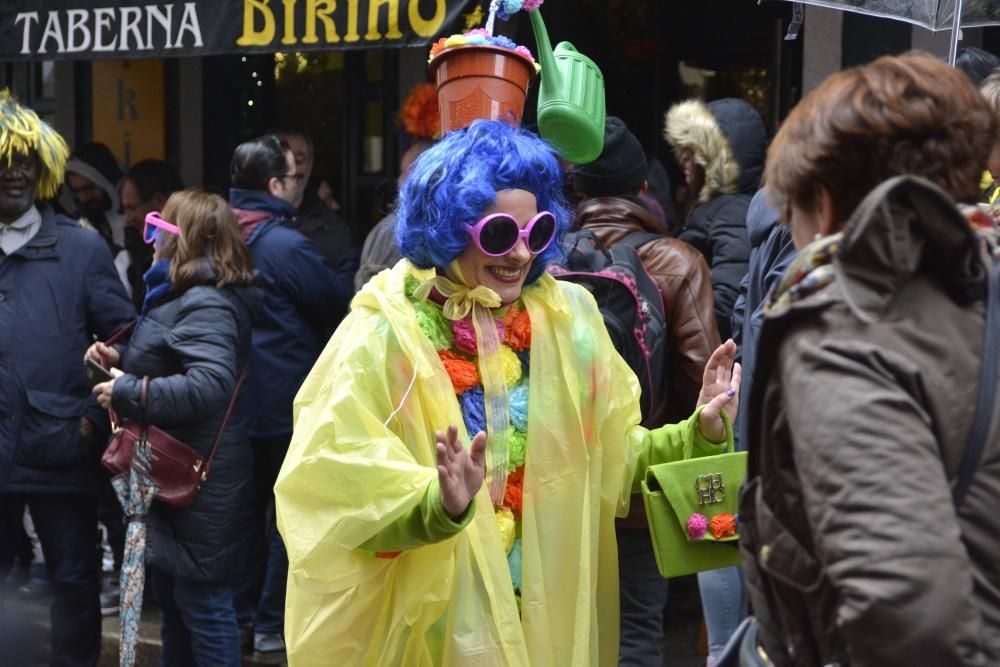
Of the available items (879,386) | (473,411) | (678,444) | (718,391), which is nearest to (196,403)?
(473,411)

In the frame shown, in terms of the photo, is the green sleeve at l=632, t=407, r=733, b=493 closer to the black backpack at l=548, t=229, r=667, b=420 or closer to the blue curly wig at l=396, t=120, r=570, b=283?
the blue curly wig at l=396, t=120, r=570, b=283

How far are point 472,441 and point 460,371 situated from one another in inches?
10.8

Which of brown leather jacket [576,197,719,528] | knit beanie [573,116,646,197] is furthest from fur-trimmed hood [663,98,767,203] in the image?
brown leather jacket [576,197,719,528]

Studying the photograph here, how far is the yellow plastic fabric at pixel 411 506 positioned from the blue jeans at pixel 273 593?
2783 millimetres

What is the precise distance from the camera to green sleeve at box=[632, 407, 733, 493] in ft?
10.9

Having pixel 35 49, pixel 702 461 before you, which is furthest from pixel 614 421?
pixel 35 49

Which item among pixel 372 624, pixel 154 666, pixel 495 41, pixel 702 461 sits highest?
pixel 495 41

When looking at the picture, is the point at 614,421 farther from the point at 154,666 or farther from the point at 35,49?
the point at 35,49

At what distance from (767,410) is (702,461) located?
137 centimetres

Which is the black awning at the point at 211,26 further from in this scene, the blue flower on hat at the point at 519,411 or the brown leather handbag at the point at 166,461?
the blue flower on hat at the point at 519,411

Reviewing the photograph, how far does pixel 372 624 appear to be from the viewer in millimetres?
3045

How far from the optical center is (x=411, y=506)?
285 centimetres

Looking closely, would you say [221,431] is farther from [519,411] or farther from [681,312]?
[519,411]

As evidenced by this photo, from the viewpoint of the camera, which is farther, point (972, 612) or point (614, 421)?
point (614, 421)
